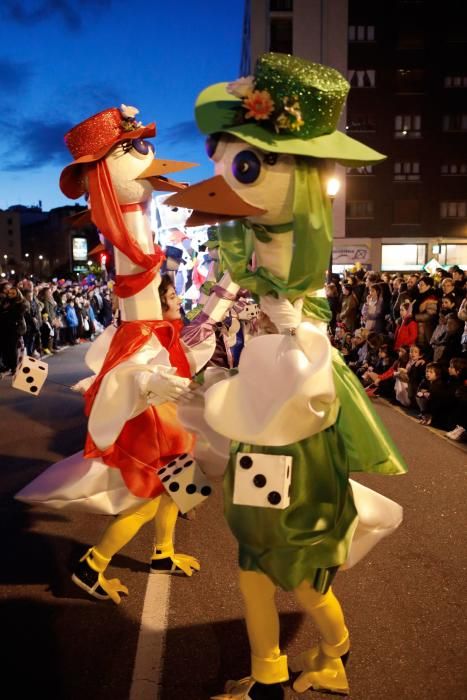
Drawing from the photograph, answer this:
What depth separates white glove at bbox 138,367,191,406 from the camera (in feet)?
9.40

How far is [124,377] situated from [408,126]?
3590 centimetres

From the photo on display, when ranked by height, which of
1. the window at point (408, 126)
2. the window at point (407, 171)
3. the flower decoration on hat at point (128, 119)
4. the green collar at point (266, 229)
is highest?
the window at point (408, 126)

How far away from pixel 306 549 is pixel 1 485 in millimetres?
3828

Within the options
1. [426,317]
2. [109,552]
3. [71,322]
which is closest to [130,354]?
[109,552]

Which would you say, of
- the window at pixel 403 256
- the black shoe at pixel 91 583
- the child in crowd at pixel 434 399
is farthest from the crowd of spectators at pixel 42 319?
the window at pixel 403 256

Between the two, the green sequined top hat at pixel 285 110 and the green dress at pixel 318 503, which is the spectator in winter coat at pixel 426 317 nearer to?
the green dress at pixel 318 503

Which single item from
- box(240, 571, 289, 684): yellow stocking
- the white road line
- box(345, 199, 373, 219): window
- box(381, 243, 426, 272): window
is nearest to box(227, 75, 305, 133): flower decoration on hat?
box(240, 571, 289, 684): yellow stocking

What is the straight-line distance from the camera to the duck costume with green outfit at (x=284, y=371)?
2.16 meters

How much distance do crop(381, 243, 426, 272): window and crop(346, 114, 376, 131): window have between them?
6.41 metres

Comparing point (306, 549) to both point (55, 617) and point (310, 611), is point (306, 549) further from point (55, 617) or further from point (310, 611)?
point (55, 617)

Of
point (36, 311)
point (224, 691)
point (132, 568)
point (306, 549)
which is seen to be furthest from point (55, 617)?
point (36, 311)

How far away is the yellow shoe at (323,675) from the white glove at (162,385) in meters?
1.24

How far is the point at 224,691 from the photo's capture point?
106 inches

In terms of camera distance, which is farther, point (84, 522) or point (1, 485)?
point (1, 485)
